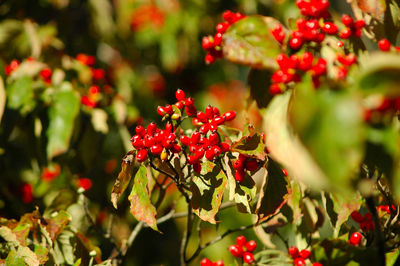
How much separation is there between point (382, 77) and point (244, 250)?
2.91 ft

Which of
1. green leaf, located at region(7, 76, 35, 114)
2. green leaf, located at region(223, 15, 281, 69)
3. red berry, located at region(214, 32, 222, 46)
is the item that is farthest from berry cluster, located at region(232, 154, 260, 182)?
green leaf, located at region(7, 76, 35, 114)

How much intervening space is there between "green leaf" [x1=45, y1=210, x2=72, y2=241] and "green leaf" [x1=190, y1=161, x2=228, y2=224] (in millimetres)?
488

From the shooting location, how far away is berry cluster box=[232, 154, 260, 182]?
1.11 meters

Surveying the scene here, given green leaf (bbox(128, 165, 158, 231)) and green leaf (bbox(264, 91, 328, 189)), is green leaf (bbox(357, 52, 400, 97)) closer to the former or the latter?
green leaf (bbox(264, 91, 328, 189))

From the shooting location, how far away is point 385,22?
127cm

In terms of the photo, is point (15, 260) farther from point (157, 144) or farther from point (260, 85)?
point (260, 85)

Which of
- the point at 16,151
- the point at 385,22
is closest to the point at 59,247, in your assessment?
the point at 16,151

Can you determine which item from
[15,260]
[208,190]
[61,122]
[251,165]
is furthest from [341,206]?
[61,122]

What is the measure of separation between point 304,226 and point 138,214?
2.29 feet

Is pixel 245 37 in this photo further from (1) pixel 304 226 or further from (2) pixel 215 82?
(2) pixel 215 82

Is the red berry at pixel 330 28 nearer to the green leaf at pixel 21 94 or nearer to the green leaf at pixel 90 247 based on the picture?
the green leaf at pixel 90 247

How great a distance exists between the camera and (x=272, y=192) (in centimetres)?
114

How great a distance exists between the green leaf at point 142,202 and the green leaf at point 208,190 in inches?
4.8

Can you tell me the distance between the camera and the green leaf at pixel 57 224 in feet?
4.16
